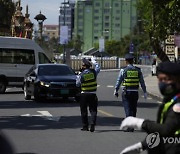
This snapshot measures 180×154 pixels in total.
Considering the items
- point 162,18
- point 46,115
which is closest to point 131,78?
point 46,115

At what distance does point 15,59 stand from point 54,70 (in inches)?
191

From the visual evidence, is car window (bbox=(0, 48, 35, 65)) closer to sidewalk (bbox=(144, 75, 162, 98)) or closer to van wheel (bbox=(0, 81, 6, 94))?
van wheel (bbox=(0, 81, 6, 94))

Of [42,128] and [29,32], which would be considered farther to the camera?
[29,32]

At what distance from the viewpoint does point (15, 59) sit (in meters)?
26.2

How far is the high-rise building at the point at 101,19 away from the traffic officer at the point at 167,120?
16424 centimetres

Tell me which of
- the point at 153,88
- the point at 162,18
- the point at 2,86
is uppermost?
the point at 162,18

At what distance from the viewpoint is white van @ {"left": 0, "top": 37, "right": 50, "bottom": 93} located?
25.7 meters

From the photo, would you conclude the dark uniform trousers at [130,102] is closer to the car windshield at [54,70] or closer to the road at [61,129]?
the road at [61,129]

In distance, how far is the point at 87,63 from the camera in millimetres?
12922

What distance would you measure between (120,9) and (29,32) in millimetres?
123330

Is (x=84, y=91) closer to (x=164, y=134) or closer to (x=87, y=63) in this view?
(x=87, y=63)

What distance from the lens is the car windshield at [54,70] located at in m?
21.6

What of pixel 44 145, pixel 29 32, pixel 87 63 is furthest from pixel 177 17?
pixel 29 32

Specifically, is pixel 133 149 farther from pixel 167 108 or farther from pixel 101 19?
pixel 101 19
